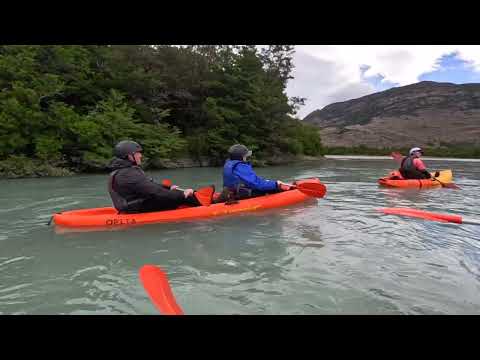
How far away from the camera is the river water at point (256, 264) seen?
285cm

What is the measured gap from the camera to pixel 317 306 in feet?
9.16

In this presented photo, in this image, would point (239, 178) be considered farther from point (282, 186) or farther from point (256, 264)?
point (256, 264)

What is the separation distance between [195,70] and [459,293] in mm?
23694

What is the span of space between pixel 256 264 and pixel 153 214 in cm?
239

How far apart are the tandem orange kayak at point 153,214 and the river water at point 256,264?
0.15 metres

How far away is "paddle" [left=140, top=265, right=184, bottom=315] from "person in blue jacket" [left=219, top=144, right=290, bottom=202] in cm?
298

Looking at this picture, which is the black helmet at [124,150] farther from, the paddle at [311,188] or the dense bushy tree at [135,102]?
the dense bushy tree at [135,102]

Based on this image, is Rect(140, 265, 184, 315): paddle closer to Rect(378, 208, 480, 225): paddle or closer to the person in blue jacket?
the person in blue jacket

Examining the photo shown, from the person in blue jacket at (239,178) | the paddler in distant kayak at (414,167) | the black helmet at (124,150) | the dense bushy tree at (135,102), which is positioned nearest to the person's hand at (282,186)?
the person in blue jacket at (239,178)

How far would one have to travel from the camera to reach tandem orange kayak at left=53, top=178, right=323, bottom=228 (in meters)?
5.27

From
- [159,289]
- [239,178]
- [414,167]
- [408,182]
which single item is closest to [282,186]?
[239,178]

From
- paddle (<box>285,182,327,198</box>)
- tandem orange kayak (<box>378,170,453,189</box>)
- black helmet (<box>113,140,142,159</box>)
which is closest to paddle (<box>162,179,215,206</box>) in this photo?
black helmet (<box>113,140,142,159</box>)

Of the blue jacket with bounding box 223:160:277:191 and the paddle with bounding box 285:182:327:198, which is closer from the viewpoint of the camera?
the blue jacket with bounding box 223:160:277:191
